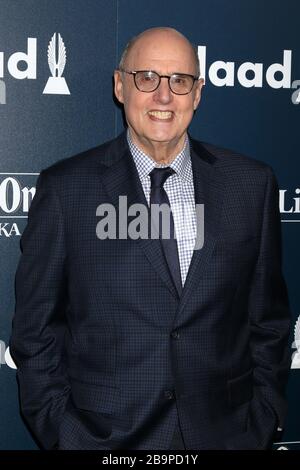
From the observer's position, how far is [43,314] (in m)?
2.03

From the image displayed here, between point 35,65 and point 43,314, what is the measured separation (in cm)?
91

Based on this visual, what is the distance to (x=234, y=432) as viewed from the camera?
2.08 m

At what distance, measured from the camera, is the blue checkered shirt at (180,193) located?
2031 millimetres

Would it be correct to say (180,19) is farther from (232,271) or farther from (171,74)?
(232,271)

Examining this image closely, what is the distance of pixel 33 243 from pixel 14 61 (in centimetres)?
72

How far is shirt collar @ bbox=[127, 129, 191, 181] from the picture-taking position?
209 centimetres

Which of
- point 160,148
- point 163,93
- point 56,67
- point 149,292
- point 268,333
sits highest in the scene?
point 56,67

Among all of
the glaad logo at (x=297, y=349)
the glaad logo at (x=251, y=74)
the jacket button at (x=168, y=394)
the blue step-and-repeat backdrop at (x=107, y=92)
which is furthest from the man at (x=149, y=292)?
the glaad logo at (x=297, y=349)

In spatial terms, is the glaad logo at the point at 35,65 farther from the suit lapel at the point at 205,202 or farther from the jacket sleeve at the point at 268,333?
the jacket sleeve at the point at 268,333

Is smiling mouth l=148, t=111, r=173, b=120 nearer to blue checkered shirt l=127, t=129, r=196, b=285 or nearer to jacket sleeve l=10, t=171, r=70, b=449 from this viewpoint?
blue checkered shirt l=127, t=129, r=196, b=285

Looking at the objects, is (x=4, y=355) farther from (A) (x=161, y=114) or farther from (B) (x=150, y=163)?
(A) (x=161, y=114)

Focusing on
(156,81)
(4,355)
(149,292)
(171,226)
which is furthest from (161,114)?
(4,355)

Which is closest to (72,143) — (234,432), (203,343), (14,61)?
(14,61)

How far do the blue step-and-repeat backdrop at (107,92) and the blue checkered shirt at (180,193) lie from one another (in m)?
0.42
